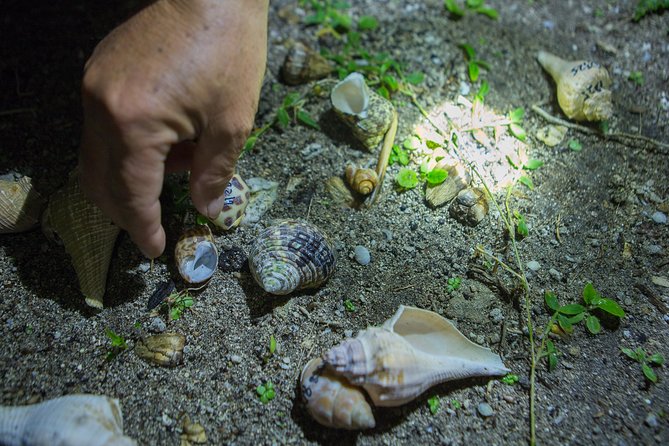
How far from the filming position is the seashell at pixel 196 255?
2285mm

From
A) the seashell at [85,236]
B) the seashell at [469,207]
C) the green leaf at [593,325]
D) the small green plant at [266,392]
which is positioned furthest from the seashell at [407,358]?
the seashell at [85,236]

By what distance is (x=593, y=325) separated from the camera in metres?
2.25

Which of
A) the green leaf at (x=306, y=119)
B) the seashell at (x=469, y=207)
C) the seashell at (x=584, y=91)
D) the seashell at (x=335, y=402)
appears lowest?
the seashell at (x=335, y=402)

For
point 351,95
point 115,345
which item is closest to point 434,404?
point 115,345

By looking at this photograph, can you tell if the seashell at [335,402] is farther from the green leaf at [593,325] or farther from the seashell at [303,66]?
the seashell at [303,66]

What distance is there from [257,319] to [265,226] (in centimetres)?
49

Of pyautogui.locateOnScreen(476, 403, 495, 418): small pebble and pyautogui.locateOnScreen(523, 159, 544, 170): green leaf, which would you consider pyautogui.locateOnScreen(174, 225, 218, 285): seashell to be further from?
pyautogui.locateOnScreen(523, 159, 544, 170): green leaf

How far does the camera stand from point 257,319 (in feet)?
7.47

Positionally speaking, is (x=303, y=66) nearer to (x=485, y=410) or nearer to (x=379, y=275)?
(x=379, y=275)

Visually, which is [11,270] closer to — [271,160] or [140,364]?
[140,364]

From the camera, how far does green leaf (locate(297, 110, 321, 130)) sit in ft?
9.16

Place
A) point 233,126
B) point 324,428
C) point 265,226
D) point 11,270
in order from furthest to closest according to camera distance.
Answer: point 265,226, point 11,270, point 324,428, point 233,126

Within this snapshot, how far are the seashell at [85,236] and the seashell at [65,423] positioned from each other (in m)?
0.49

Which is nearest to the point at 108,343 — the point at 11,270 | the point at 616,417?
the point at 11,270
